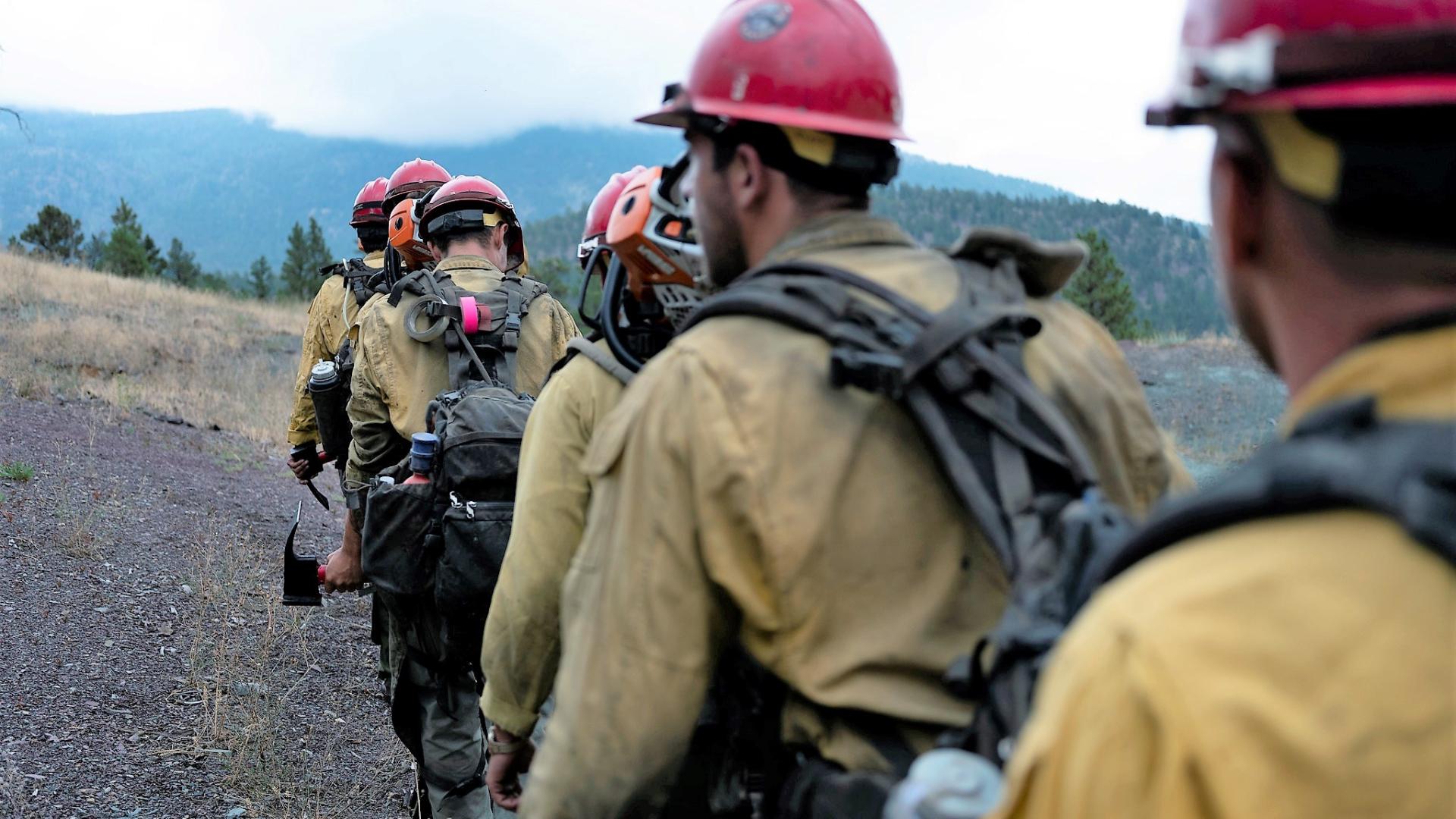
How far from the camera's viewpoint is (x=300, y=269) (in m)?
Result: 34.7

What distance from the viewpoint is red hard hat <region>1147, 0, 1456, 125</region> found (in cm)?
85

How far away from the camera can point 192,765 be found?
493cm

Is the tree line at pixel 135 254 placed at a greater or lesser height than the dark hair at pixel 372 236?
lesser

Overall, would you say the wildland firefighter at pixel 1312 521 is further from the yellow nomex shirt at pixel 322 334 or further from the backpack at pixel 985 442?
the yellow nomex shirt at pixel 322 334

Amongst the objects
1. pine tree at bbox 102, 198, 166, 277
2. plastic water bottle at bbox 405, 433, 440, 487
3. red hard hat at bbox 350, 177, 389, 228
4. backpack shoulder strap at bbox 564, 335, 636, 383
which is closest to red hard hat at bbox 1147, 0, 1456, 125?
backpack shoulder strap at bbox 564, 335, 636, 383

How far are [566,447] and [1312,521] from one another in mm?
2199

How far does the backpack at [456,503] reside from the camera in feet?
12.0

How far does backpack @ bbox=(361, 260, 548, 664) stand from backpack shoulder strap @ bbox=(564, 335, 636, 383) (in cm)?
79

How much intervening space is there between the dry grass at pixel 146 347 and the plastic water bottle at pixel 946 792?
12655mm

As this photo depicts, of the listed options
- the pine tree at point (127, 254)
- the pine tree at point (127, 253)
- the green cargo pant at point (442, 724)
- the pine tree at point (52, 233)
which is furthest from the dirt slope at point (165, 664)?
the pine tree at point (52, 233)

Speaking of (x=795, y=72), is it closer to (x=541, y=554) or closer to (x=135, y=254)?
(x=541, y=554)

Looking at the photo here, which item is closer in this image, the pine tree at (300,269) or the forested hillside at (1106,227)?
the pine tree at (300,269)

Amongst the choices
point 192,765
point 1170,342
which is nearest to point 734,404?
point 192,765

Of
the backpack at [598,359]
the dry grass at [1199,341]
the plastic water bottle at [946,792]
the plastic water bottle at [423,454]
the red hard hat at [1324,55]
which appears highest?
the red hard hat at [1324,55]
